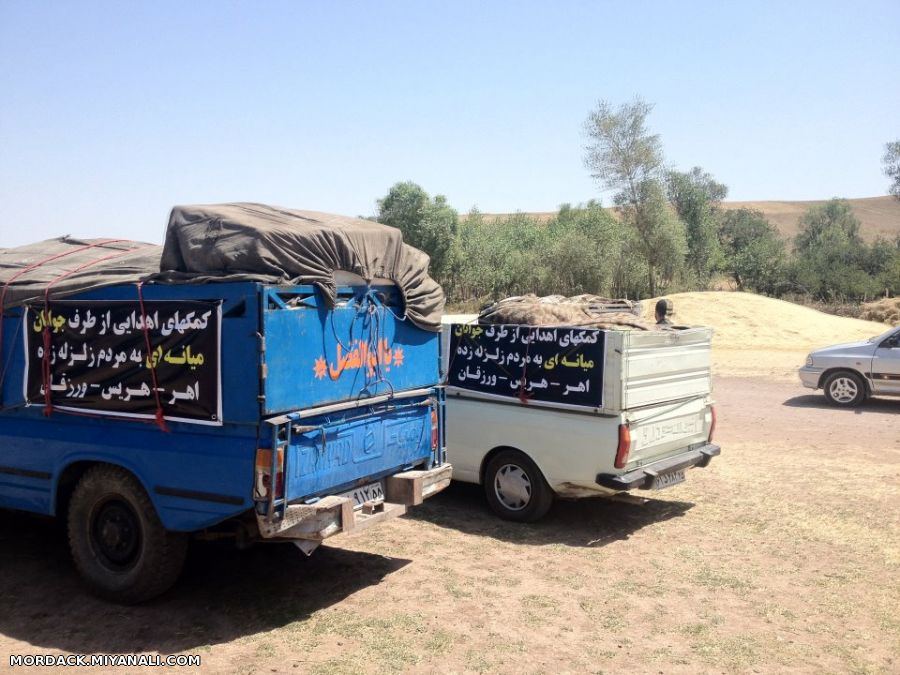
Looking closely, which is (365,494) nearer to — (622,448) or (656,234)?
(622,448)

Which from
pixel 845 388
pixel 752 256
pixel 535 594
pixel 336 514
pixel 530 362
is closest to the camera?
pixel 336 514

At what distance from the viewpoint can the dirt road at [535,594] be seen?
16.1 feet

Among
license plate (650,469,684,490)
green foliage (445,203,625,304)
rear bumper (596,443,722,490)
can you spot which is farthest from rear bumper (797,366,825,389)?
green foliage (445,203,625,304)

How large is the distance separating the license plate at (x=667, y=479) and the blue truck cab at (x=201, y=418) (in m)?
2.18

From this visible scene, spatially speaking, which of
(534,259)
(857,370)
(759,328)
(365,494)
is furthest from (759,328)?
(365,494)

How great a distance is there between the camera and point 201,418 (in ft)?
16.7

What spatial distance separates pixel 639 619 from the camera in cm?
543

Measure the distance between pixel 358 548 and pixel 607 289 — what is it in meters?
38.1

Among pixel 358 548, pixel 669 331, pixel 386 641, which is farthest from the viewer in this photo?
pixel 669 331

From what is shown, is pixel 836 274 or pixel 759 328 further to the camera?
pixel 836 274

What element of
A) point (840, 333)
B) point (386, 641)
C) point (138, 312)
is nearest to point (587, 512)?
point (386, 641)

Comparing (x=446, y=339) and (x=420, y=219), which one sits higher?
(x=420, y=219)

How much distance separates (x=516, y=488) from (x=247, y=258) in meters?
3.73

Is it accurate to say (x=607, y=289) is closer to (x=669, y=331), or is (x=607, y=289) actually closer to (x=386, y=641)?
(x=669, y=331)
